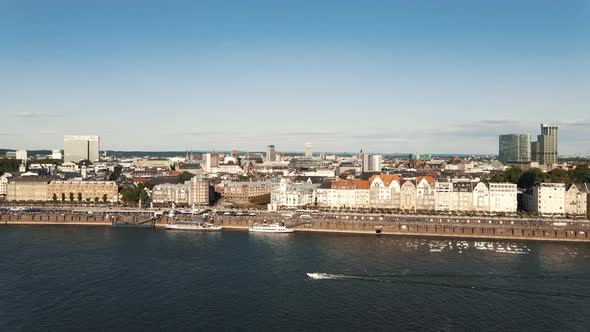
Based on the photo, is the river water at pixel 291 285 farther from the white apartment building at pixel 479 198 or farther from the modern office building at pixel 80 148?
the modern office building at pixel 80 148

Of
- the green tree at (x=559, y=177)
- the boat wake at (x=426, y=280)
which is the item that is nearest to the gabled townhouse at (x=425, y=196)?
the green tree at (x=559, y=177)

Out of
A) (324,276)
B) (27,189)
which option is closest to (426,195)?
(324,276)

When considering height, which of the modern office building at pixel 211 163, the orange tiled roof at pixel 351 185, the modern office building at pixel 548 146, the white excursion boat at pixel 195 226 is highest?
the modern office building at pixel 548 146

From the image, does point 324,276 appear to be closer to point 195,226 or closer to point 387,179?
point 195,226

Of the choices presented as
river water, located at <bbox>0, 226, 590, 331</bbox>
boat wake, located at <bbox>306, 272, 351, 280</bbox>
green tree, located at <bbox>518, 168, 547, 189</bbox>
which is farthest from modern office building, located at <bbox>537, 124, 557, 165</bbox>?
boat wake, located at <bbox>306, 272, 351, 280</bbox>

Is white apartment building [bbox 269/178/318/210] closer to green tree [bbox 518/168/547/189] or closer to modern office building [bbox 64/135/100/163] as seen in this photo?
green tree [bbox 518/168/547/189]
